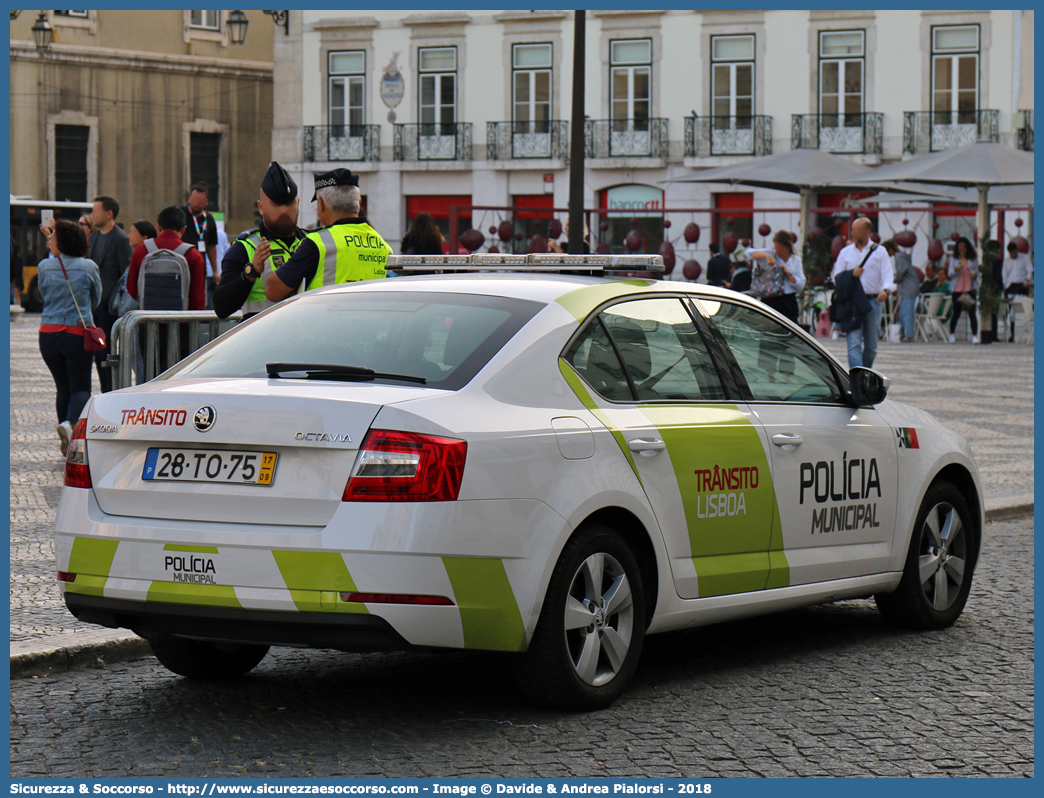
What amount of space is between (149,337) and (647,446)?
435cm

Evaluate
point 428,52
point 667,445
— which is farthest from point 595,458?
point 428,52

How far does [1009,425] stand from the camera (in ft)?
50.8

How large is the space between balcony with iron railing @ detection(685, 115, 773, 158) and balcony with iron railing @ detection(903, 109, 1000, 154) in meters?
3.66

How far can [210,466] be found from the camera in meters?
5.02

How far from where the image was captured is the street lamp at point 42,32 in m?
43.9

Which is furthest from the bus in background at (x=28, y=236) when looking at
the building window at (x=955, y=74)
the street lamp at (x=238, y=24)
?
the building window at (x=955, y=74)

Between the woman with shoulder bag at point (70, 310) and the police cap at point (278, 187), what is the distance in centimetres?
428

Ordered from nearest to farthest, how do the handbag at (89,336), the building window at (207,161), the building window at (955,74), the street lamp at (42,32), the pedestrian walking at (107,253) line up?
the handbag at (89,336)
the pedestrian walking at (107,253)
the building window at (955,74)
the street lamp at (42,32)
the building window at (207,161)

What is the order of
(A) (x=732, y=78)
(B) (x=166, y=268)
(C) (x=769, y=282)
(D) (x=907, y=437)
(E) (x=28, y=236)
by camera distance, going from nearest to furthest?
(D) (x=907, y=437)
(B) (x=166, y=268)
(C) (x=769, y=282)
(E) (x=28, y=236)
(A) (x=732, y=78)

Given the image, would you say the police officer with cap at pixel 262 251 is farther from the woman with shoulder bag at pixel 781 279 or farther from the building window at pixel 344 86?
the building window at pixel 344 86

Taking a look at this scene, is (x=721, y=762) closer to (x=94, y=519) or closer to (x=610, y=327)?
(x=610, y=327)

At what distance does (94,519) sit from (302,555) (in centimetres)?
79

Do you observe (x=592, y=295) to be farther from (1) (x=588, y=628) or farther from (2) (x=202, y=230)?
(2) (x=202, y=230)

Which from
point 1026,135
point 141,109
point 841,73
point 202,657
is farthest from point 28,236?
point 202,657
